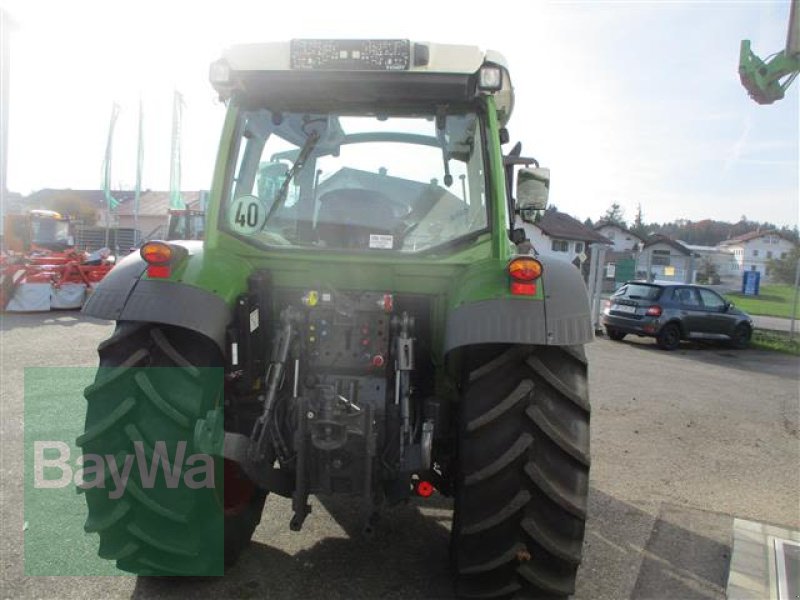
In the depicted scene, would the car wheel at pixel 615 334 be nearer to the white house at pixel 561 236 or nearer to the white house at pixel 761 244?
the white house at pixel 561 236

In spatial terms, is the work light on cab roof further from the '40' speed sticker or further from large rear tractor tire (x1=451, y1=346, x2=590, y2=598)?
large rear tractor tire (x1=451, y1=346, x2=590, y2=598)

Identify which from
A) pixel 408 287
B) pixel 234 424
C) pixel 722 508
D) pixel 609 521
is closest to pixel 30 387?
pixel 234 424

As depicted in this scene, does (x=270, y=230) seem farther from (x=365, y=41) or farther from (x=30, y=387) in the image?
(x=30, y=387)

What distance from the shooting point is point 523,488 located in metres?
2.73

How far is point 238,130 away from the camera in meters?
3.40

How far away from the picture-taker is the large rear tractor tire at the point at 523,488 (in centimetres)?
272

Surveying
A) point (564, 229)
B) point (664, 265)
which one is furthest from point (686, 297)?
point (564, 229)

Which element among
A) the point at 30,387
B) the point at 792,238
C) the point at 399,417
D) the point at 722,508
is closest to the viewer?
the point at 399,417

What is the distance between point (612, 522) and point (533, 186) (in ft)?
7.77

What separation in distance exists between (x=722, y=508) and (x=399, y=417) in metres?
3.09

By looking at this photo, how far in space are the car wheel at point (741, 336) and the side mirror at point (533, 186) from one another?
15587mm

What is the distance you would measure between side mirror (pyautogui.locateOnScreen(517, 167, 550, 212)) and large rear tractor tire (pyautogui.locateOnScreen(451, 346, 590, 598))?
1.14 metres

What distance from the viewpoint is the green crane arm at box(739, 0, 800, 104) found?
1420cm

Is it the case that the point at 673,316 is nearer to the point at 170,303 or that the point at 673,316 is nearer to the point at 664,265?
the point at 170,303
